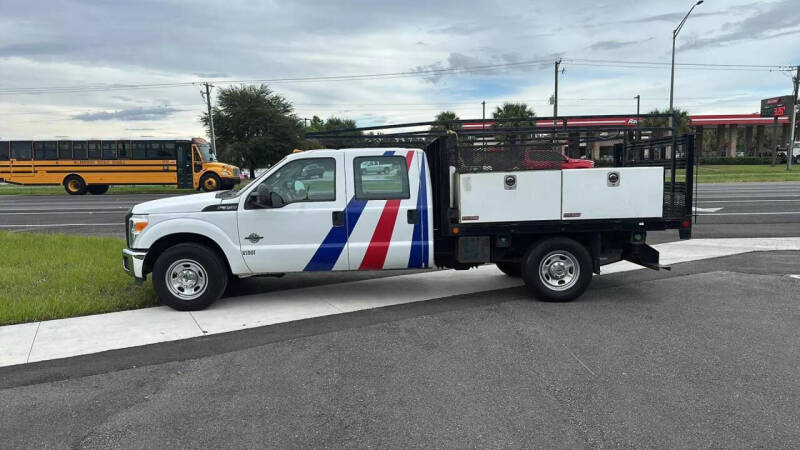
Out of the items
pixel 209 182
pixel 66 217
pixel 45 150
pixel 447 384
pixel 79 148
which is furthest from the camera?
pixel 209 182

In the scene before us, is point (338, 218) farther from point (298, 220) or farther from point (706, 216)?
point (706, 216)

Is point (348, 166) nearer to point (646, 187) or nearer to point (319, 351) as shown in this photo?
point (319, 351)

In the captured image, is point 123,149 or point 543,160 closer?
point 543,160

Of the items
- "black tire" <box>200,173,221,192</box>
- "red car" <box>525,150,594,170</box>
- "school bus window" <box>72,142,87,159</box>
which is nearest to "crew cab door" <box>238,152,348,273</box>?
"red car" <box>525,150,594,170</box>

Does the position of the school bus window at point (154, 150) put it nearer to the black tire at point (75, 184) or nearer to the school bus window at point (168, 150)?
the school bus window at point (168, 150)

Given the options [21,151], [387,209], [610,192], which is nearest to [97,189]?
[21,151]

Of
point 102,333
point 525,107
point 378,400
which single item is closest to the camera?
point 378,400

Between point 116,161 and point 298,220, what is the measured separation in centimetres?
2589

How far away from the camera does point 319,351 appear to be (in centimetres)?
513

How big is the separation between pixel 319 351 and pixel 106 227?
11.7m

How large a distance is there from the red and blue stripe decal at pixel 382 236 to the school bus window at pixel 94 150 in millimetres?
26528

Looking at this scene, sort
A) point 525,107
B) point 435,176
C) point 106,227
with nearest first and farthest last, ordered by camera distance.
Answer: point 435,176 → point 106,227 → point 525,107

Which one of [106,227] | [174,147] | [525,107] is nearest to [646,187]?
[106,227]

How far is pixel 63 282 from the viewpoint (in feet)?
24.8
